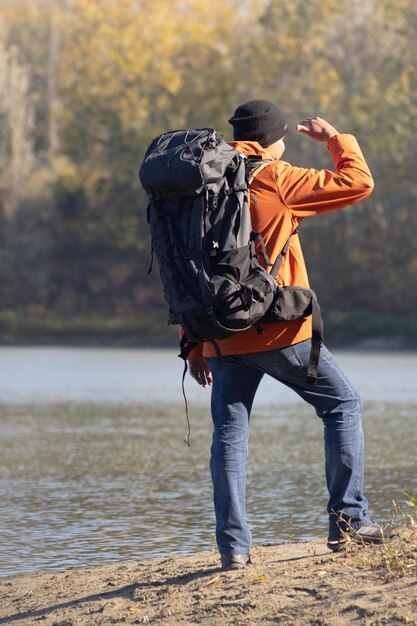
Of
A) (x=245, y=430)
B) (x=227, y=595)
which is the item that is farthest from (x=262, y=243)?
(x=227, y=595)

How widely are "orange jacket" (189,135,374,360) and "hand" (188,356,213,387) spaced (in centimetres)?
44

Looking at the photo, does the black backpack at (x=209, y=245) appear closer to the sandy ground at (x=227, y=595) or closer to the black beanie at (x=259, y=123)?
the black beanie at (x=259, y=123)

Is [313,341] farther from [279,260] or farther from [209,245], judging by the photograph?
[209,245]

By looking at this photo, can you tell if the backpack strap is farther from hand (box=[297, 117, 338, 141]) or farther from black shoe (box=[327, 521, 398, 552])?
black shoe (box=[327, 521, 398, 552])

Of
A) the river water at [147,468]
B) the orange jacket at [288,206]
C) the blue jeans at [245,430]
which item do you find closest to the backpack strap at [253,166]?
the orange jacket at [288,206]

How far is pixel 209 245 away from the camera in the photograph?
5.20 m

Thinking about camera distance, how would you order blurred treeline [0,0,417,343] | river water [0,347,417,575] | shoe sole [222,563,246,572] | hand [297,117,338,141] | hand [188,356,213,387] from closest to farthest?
shoe sole [222,563,246,572]
hand [297,117,338,141]
hand [188,356,213,387]
river water [0,347,417,575]
blurred treeline [0,0,417,343]

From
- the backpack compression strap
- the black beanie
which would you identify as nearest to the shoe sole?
the backpack compression strap

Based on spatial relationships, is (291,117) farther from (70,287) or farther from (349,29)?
(70,287)

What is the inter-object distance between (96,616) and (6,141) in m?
47.3

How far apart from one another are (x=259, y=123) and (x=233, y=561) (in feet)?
6.08

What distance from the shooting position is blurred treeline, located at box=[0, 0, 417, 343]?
43125 millimetres

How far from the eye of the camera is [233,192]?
523 cm

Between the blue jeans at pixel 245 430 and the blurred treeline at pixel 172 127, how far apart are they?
119 feet
